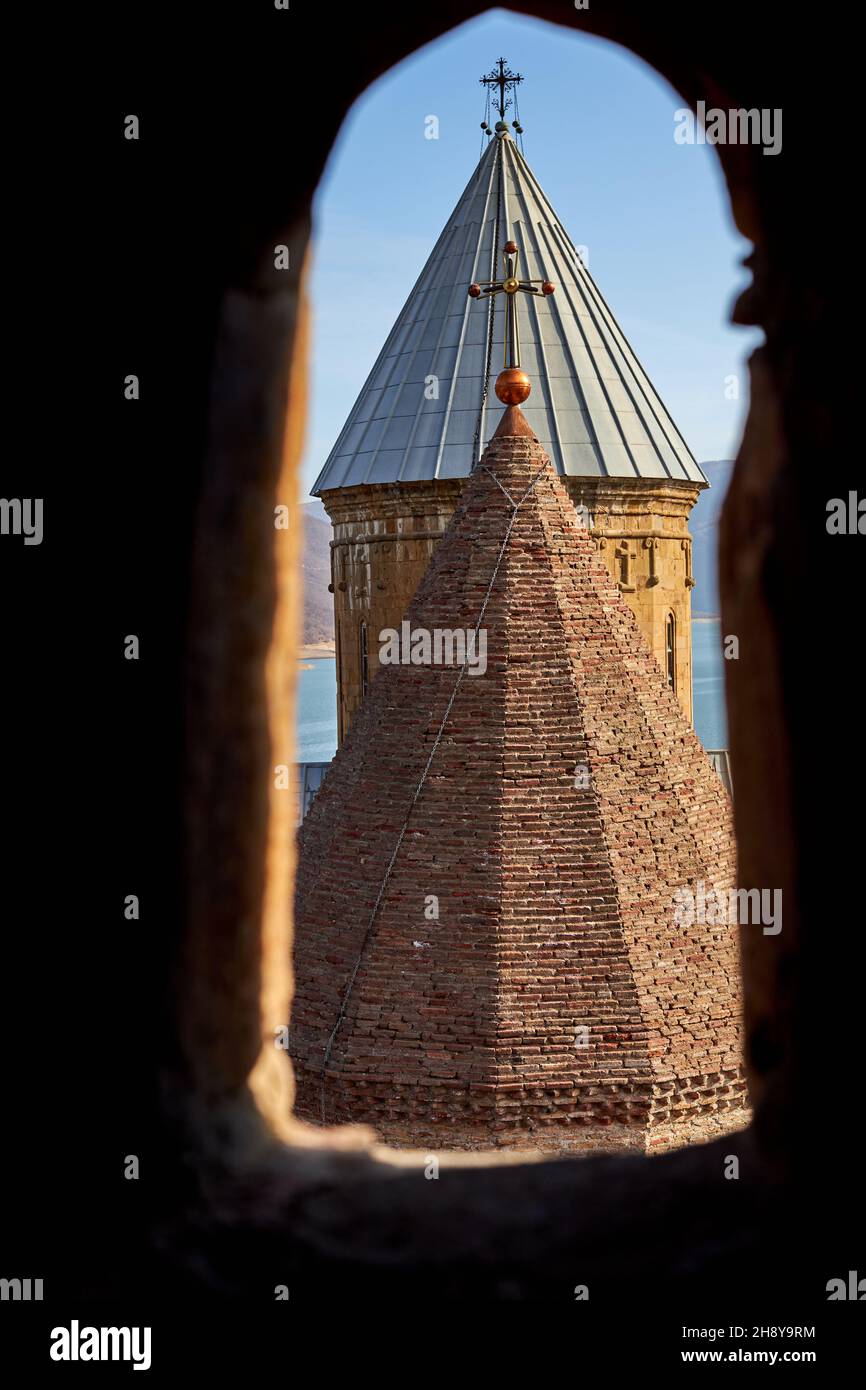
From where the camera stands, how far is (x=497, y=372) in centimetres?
1791

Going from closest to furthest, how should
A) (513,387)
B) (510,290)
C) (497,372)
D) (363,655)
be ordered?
(510,290) → (513,387) → (497,372) → (363,655)

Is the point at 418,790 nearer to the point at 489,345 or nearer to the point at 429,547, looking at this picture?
the point at 489,345

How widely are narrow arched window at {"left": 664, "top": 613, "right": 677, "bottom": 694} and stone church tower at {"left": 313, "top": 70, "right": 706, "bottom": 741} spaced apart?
0.03 meters

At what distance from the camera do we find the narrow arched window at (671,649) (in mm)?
18234

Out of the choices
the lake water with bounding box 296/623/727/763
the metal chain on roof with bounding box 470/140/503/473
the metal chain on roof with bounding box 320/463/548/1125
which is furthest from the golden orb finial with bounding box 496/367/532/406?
the lake water with bounding box 296/623/727/763

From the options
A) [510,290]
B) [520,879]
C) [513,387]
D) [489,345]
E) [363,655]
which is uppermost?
[489,345]

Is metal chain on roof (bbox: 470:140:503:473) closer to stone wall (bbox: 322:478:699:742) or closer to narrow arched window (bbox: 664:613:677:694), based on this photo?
stone wall (bbox: 322:478:699:742)

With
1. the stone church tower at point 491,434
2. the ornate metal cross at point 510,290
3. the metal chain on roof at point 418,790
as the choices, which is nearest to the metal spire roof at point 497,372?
the stone church tower at point 491,434

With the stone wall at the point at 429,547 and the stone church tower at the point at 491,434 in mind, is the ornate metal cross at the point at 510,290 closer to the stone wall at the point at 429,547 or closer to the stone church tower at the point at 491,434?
the stone church tower at the point at 491,434

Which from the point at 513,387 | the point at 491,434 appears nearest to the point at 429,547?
the point at 491,434

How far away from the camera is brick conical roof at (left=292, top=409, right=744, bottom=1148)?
7.15 m

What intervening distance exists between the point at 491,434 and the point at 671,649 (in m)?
3.95

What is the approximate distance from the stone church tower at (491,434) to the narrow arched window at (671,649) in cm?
3
